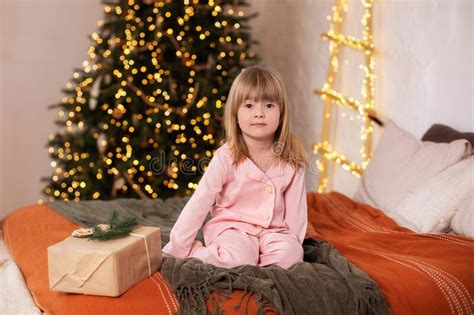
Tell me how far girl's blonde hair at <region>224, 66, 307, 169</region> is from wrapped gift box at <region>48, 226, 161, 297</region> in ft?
1.97

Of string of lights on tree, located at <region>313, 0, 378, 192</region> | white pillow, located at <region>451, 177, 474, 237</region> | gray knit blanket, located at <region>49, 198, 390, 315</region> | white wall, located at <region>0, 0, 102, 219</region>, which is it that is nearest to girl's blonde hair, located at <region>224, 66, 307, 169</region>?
gray knit blanket, located at <region>49, 198, 390, 315</region>

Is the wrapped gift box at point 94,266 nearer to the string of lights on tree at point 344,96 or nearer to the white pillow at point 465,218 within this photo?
the white pillow at point 465,218

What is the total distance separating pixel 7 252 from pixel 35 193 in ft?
7.11

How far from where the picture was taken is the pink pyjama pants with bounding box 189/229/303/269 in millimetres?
1947

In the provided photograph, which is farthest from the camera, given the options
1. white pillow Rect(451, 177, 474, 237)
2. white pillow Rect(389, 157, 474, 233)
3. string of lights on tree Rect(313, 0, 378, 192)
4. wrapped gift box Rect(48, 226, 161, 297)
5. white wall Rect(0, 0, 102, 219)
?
white wall Rect(0, 0, 102, 219)

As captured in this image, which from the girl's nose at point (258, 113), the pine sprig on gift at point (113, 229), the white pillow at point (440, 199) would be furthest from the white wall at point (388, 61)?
the pine sprig on gift at point (113, 229)

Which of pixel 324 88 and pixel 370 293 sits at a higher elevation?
pixel 324 88

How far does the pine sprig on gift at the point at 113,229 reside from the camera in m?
1.74

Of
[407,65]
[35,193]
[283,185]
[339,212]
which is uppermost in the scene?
[407,65]

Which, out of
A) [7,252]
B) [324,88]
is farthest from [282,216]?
[324,88]

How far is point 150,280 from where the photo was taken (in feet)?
5.82

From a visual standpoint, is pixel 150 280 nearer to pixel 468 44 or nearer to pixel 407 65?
pixel 468 44

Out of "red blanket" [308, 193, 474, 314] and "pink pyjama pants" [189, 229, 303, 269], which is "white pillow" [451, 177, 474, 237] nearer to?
"red blanket" [308, 193, 474, 314]

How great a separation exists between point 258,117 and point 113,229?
0.64 meters
